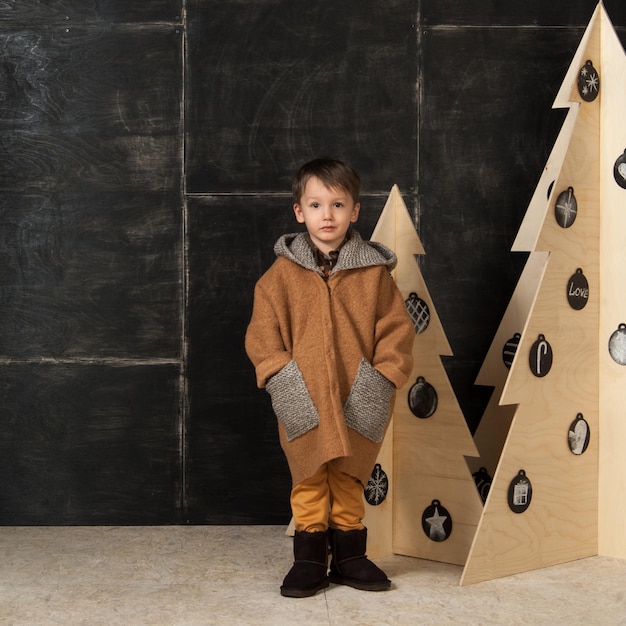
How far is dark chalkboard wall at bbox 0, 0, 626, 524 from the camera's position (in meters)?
3.04

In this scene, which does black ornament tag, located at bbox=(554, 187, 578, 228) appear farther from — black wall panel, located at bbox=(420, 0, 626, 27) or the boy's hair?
black wall panel, located at bbox=(420, 0, 626, 27)

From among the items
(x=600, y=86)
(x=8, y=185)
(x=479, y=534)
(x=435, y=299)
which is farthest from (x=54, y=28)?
(x=479, y=534)

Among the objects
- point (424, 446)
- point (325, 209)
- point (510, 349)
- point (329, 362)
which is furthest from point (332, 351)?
point (510, 349)

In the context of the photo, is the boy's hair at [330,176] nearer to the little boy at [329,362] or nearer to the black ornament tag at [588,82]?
the little boy at [329,362]

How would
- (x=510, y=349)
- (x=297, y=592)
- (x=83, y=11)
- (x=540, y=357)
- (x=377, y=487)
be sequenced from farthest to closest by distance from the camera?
(x=83, y=11) < (x=510, y=349) < (x=377, y=487) < (x=540, y=357) < (x=297, y=592)

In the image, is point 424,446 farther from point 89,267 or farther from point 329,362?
point 89,267

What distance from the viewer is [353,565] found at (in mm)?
2400

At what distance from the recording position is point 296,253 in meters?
2.47

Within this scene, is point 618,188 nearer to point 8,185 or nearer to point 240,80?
point 240,80

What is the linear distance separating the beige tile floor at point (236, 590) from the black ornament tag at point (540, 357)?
58cm

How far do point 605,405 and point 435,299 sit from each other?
690mm

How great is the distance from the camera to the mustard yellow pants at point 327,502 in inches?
94.9

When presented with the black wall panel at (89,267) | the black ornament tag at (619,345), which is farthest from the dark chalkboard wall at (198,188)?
the black ornament tag at (619,345)

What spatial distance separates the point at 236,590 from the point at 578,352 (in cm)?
121
